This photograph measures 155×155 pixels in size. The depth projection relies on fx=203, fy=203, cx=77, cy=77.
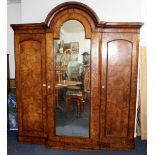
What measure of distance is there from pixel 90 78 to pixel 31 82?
912mm

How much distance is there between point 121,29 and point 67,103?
1295 mm

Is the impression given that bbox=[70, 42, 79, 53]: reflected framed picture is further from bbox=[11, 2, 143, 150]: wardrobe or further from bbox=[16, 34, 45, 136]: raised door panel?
bbox=[16, 34, 45, 136]: raised door panel

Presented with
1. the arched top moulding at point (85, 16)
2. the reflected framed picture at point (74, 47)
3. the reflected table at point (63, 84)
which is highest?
the arched top moulding at point (85, 16)

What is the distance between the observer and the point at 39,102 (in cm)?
309

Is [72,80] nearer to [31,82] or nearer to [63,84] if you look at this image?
[63,84]

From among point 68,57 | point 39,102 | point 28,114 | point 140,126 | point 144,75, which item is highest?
point 68,57

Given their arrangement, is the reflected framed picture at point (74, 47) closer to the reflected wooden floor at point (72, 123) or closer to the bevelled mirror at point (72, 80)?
the bevelled mirror at point (72, 80)

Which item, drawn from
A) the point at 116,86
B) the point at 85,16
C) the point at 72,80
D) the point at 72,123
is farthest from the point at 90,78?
the point at 85,16

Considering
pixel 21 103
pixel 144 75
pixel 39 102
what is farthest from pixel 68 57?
pixel 144 75

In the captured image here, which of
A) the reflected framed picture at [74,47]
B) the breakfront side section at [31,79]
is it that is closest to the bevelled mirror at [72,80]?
the reflected framed picture at [74,47]

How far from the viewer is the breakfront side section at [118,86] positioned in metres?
2.84

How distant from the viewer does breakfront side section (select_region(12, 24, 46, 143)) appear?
9.86ft

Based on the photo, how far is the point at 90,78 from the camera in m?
2.87
